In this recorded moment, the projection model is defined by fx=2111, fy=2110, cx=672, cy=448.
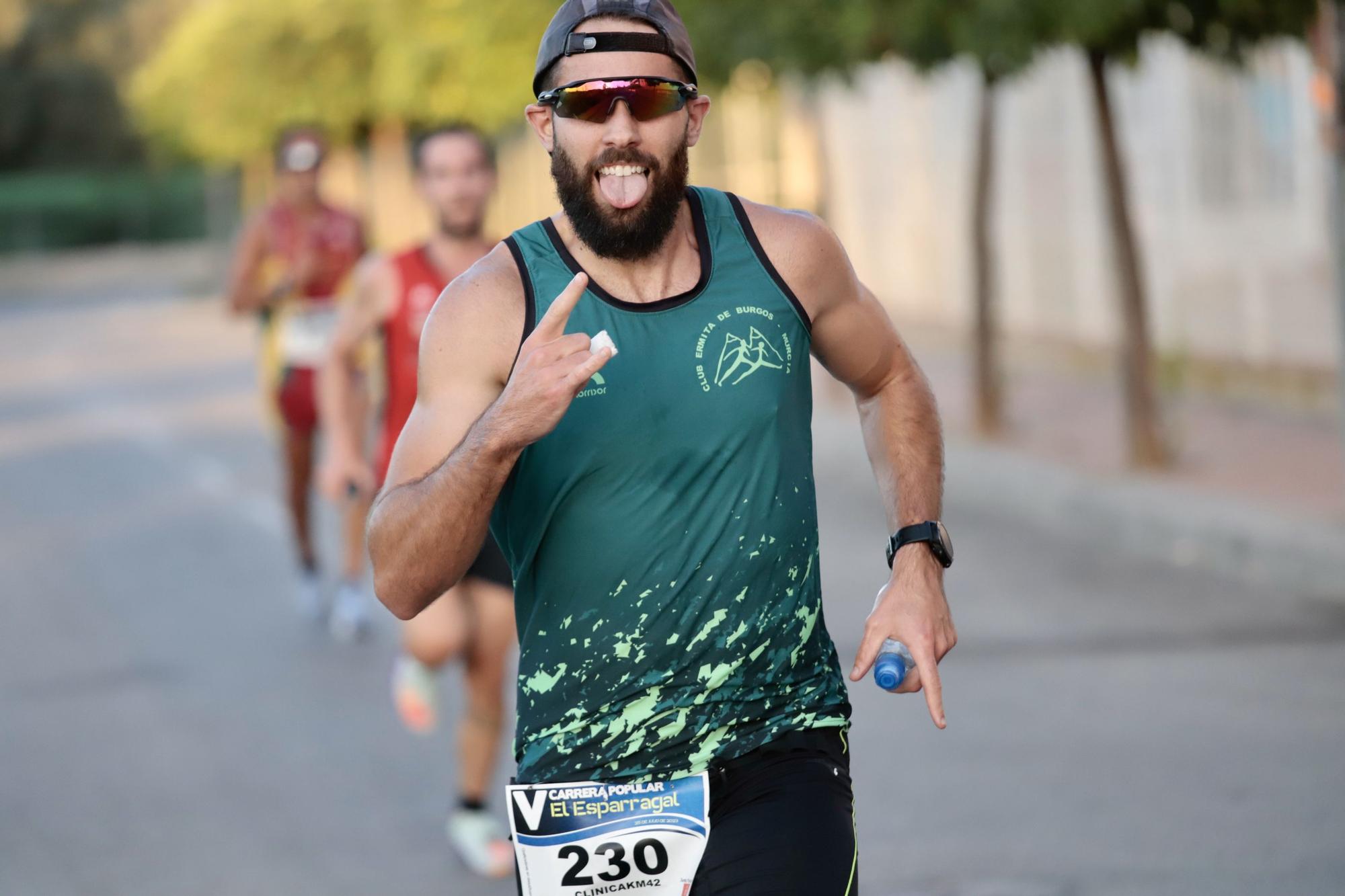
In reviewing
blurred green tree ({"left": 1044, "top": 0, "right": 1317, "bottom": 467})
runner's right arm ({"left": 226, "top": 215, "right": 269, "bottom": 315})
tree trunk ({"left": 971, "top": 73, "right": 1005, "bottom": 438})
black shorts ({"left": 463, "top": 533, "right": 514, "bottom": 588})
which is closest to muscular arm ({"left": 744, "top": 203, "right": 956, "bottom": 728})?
black shorts ({"left": 463, "top": 533, "right": 514, "bottom": 588})

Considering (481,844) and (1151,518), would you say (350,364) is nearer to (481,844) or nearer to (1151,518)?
(481,844)

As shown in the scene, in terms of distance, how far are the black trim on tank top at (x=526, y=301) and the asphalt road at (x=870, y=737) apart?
109 inches

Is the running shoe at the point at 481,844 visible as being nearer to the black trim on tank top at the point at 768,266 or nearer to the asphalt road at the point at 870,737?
the asphalt road at the point at 870,737

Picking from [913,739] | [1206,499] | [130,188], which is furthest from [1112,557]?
[130,188]

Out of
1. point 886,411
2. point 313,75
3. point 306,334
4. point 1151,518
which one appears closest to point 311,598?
point 306,334

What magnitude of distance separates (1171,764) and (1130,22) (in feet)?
17.1

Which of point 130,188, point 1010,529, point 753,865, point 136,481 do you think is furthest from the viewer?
point 130,188

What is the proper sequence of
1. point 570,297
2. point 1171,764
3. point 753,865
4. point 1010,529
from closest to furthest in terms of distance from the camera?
point 570,297
point 753,865
point 1171,764
point 1010,529

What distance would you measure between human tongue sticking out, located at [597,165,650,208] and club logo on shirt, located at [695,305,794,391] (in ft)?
0.73

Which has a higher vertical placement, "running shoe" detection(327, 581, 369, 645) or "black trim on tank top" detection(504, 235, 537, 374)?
"black trim on tank top" detection(504, 235, 537, 374)

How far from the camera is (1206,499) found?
1042cm

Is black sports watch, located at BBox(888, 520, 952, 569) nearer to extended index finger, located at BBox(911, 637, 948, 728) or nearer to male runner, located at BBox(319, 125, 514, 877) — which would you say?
extended index finger, located at BBox(911, 637, 948, 728)

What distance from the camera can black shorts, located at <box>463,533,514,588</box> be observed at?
587 centimetres

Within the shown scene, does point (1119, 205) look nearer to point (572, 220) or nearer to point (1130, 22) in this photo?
point (1130, 22)
